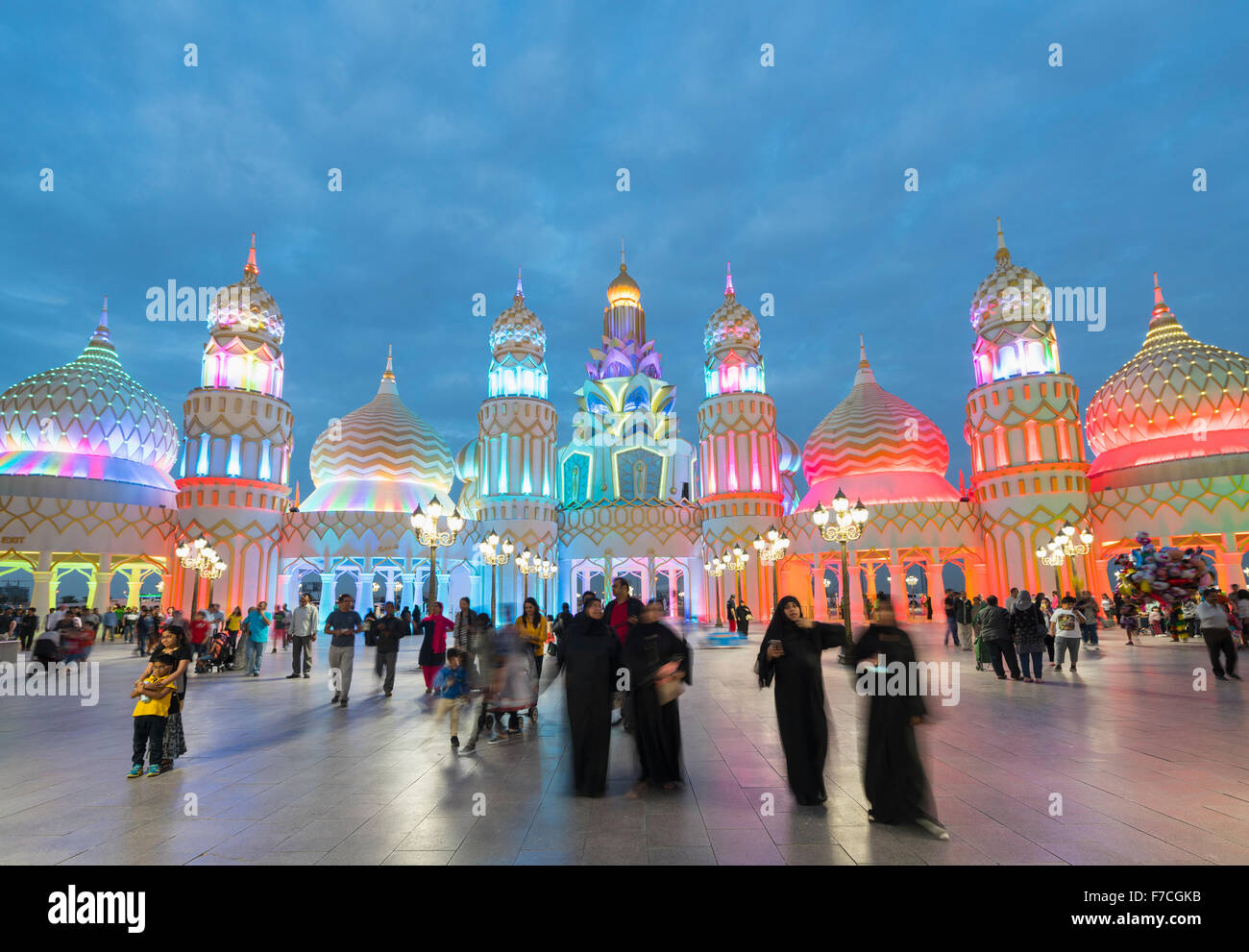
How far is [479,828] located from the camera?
187 inches

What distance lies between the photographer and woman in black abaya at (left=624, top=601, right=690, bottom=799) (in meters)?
5.79

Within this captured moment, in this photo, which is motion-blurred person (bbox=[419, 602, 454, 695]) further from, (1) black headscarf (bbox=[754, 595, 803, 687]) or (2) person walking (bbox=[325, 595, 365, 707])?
(1) black headscarf (bbox=[754, 595, 803, 687])

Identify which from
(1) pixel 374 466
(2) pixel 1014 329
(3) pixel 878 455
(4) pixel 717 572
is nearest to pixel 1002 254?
(2) pixel 1014 329

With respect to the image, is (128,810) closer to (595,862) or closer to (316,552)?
(595,862)

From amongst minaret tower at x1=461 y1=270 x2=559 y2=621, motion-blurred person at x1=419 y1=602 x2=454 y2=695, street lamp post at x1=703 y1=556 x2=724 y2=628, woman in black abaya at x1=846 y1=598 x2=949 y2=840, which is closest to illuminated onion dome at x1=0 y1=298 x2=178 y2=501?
minaret tower at x1=461 y1=270 x2=559 y2=621

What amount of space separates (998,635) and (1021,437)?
22817mm

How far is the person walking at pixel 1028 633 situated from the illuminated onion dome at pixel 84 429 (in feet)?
120

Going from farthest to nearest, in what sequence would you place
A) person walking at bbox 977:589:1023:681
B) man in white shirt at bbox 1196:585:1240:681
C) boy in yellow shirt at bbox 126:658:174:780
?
person walking at bbox 977:589:1023:681 < man in white shirt at bbox 1196:585:1240:681 < boy in yellow shirt at bbox 126:658:174:780

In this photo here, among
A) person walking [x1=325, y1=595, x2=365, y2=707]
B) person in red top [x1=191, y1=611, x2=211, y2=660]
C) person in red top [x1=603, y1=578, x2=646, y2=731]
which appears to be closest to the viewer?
person in red top [x1=603, y1=578, x2=646, y2=731]

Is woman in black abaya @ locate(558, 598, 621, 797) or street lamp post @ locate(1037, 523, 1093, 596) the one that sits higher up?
street lamp post @ locate(1037, 523, 1093, 596)

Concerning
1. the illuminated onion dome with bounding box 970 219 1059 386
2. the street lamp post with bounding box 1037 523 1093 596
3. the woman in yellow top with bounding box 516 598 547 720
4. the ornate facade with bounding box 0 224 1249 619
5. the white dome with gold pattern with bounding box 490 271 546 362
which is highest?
the white dome with gold pattern with bounding box 490 271 546 362

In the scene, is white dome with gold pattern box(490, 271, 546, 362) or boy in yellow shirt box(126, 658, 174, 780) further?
white dome with gold pattern box(490, 271, 546, 362)

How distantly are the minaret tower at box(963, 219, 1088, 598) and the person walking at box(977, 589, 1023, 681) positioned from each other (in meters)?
20.3
